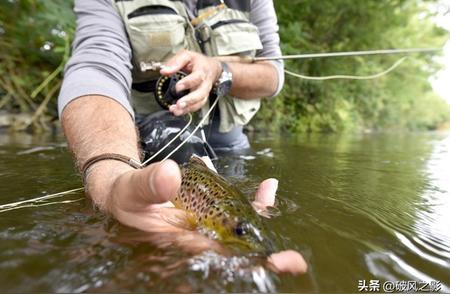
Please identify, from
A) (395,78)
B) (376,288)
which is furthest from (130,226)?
(395,78)

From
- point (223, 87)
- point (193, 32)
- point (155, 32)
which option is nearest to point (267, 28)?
point (193, 32)

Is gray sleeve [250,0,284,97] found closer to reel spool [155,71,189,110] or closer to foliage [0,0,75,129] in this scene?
reel spool [155,71,189,110]

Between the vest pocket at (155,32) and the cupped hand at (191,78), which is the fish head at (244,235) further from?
the vest pocket at (155,32)

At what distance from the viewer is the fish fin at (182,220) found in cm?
109

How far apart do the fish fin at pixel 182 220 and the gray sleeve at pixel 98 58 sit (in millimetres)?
661

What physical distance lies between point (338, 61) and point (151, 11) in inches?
384

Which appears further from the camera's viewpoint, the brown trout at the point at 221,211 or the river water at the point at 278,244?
the brown trout at the point at 221,211

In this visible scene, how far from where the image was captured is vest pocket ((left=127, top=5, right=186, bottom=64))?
2191 mm

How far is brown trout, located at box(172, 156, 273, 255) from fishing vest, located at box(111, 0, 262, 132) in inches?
45.1

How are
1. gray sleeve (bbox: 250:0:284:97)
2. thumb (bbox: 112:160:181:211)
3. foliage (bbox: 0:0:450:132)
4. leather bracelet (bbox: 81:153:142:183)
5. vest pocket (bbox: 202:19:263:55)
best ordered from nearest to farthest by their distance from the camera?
thumb (bbox: 112:160:181:211), leather bracelet (bbox: 81:153:142:183), vest pocket (bbox: 202:19:263:55), gray sleeve (bbox: 250:0:284:97), foliage (bbox: 0:0:450:132)

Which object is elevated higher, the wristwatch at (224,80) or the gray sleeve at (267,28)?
the gray sleeve at (267,28)

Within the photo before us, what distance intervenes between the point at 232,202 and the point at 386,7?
11.7 m

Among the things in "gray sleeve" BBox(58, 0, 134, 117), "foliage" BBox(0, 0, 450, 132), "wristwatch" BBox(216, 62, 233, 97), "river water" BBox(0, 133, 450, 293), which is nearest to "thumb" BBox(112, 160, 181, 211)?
"river water" BBox(0, 133, 450, 293)

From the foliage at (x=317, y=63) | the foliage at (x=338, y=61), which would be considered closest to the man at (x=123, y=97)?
the foliage at (x=317, y=63)
